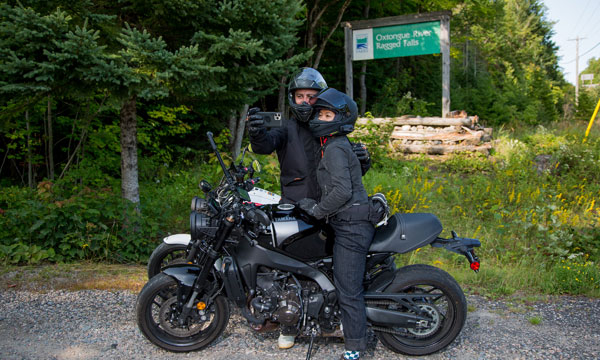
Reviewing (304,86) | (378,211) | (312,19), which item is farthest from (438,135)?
(378,211)

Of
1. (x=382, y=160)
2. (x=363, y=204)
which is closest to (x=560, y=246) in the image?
(x=363, y=204)

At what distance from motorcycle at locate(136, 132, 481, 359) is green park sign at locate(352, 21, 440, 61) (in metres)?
9.47

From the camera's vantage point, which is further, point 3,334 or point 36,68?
point 36,68

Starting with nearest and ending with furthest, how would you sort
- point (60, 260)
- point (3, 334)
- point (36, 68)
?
1. point (3, 334)
2. point (36, 68)
3. point (60, 260)

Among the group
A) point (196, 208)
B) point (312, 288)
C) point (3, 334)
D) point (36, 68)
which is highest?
point (36, 68)

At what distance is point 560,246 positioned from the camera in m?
6.06

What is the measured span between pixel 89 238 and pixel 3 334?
1.92 metres

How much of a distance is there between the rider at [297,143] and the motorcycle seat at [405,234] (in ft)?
1.76

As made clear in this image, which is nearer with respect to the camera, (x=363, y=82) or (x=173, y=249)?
(x=173, y=249)

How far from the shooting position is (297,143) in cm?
418

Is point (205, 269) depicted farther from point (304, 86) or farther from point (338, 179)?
point (304, 86)

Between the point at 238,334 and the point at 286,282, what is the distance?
0.74 metres

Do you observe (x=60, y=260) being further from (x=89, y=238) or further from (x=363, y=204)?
(x=363, y=204)

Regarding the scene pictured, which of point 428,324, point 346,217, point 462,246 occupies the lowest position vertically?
point 428,324
